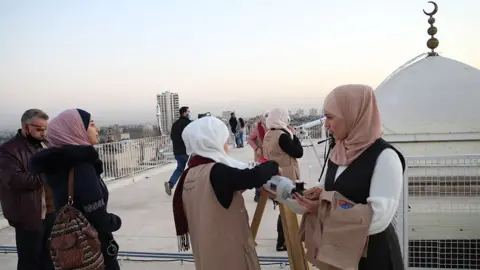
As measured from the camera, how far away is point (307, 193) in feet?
6.29

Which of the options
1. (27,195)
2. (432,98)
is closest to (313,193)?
(27,195)

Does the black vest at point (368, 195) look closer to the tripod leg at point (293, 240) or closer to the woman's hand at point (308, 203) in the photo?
the woman's hand at point (308, 203)

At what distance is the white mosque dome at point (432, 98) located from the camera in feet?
16.4

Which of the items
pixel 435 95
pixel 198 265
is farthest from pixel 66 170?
pixel 435 95

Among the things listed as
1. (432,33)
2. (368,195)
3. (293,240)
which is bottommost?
(293,240)

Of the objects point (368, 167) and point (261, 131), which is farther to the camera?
point (261, 131)

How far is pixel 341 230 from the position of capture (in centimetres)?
170

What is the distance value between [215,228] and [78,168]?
2.78 ft

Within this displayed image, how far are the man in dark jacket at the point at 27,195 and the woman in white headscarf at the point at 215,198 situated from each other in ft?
4.63

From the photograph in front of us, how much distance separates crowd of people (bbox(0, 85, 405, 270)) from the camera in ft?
5.61

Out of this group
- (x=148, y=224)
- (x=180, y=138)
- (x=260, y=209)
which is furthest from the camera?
(x=180, y=138)

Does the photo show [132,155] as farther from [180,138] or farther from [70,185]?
[70,185]

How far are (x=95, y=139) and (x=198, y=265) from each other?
3.35 feet

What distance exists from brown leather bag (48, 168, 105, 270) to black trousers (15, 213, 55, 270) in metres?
1.05
